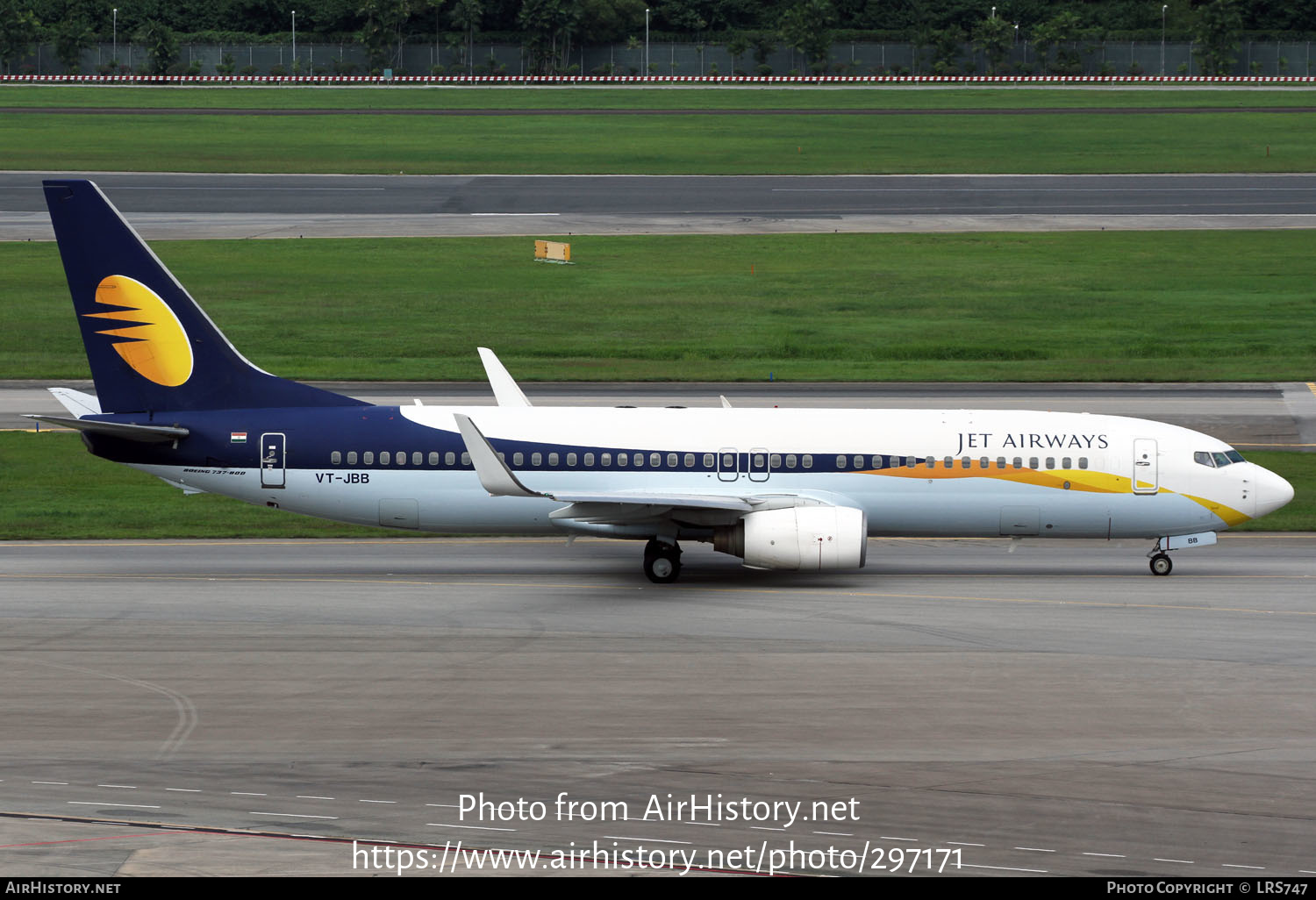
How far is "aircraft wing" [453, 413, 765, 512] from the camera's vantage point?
30.6 metres

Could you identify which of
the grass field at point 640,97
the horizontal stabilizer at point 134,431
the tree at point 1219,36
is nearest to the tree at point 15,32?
the grass field at point 640,97

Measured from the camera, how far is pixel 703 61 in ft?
550

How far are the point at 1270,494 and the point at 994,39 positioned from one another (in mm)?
137479

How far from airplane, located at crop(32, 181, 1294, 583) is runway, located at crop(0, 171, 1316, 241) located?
46200mm

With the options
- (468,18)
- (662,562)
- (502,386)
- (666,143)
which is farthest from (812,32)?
(662,562)

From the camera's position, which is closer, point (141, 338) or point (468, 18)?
point (141, 338)

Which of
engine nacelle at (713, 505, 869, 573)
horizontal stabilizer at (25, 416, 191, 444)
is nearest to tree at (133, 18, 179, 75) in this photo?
horizontal stabilizer at (25, 416, 191, 444)

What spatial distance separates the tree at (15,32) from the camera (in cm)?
15500

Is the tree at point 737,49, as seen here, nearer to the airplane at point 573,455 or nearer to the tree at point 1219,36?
the tree at point 1219,36

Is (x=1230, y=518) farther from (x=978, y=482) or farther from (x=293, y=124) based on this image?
(x=293, y=124)

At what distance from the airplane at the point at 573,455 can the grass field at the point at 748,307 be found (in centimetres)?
2048

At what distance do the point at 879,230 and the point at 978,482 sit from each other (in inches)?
1952

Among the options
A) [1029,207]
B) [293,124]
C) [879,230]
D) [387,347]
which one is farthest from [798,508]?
[293,124]

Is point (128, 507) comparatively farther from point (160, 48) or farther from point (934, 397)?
point (160, 48)
